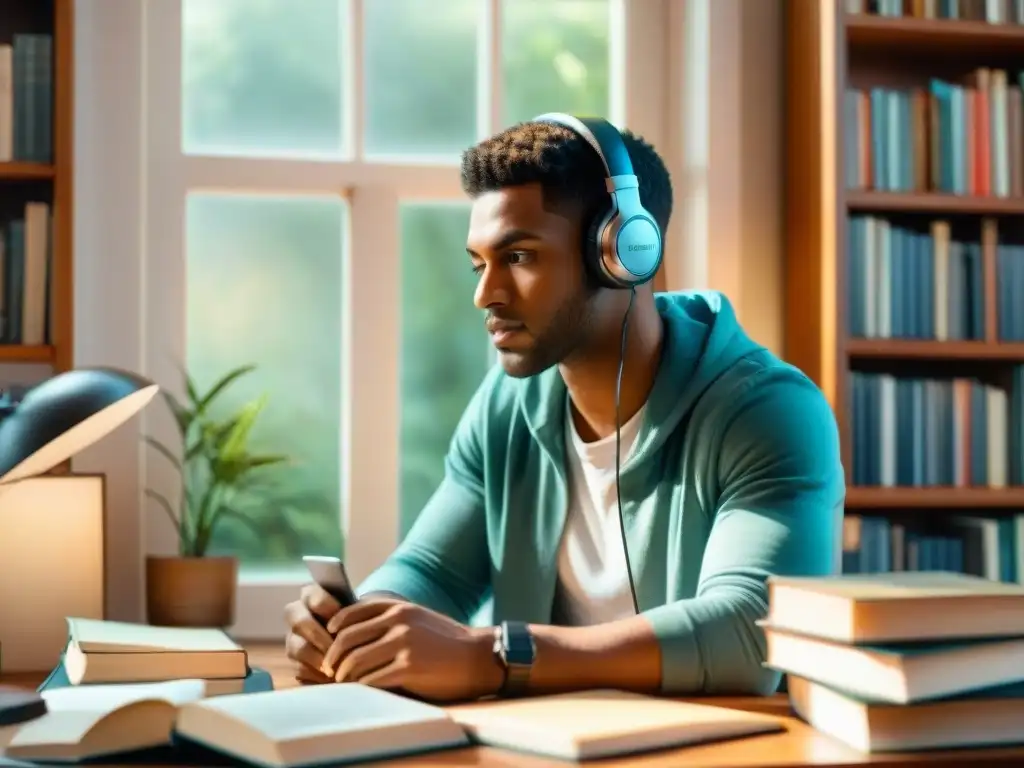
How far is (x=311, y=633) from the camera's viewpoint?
1.25 metres

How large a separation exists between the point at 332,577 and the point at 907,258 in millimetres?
1636

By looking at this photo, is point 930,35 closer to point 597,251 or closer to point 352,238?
point 352,238

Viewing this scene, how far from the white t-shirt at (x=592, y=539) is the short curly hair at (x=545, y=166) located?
0.28 m

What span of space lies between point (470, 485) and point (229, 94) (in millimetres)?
1208

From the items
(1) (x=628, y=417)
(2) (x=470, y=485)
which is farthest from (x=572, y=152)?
(2) (x=470, y=485)

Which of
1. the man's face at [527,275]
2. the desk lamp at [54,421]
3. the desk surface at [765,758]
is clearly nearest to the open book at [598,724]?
the desk surface at [765,758]

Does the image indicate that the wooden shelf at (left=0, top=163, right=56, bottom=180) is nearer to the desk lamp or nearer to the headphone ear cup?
the headphone ear cup

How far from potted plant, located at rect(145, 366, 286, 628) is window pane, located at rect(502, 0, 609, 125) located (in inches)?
30.2

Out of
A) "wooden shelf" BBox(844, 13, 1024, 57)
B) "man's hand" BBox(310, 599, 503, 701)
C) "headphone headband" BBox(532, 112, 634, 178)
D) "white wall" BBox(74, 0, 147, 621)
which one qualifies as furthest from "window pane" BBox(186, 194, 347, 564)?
"man's hand" BBox(310, 599, 503, 701)

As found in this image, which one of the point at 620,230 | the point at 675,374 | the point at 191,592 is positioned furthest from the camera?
the point at 191,592

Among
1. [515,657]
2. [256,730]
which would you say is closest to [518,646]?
[515,657]

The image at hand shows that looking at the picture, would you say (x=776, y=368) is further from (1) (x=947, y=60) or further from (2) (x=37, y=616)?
(1) (x=947, y=60)

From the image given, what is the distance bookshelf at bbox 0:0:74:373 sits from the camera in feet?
7.14

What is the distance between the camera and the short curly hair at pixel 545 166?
58.7 inches
